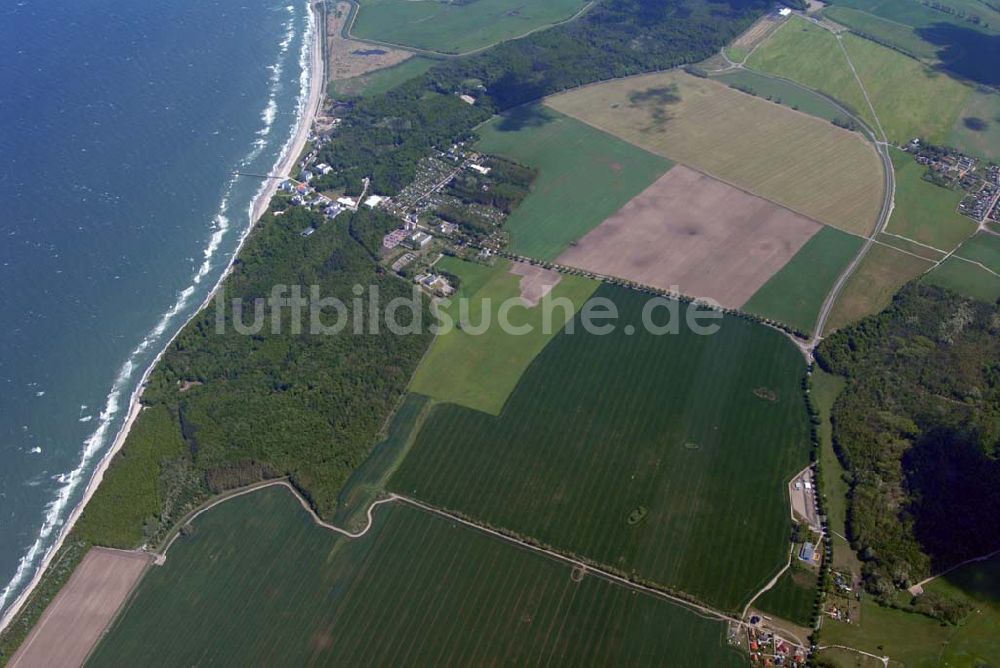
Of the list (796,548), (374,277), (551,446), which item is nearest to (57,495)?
(374,277)

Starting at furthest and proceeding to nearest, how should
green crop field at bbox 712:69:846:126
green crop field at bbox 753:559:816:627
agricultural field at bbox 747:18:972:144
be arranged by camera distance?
green crop field at bbox 712:69:846:126 → agricultural field at bbox 747:18:972:144 → green crop field at bbox 753:559:816:627

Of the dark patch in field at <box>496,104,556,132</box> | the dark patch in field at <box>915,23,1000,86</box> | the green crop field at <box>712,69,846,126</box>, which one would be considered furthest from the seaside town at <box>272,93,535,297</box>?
the dark patch in field at <box>915,23,1000,86</box>

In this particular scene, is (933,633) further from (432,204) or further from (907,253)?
(432,204)

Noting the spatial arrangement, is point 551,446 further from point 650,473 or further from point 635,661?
point 635,661

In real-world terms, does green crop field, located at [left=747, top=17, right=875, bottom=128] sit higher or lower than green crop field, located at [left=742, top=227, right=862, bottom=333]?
higher

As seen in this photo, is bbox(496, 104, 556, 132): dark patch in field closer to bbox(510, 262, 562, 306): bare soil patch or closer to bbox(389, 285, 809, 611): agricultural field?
Answer: bbox(510, 262, 562, 306): bare soil patch

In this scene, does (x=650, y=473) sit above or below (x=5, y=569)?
above

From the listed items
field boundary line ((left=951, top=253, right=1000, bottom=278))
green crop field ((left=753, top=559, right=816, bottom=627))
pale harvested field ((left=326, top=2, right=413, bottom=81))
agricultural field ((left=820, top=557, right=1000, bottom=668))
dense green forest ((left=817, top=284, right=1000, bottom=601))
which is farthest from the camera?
pale harvested field ((left=326, top=2, right=413, bottom=81))
